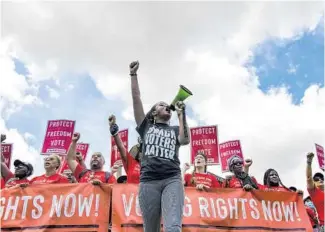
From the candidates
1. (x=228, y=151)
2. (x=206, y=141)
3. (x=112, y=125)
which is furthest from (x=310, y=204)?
(x=112, y=125)

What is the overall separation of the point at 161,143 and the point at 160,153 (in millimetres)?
100

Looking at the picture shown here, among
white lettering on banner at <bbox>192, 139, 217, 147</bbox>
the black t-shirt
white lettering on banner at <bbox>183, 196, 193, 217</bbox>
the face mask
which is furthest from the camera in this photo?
white lettering on banner at <bbox>192, 139, 217, 147</bbox>

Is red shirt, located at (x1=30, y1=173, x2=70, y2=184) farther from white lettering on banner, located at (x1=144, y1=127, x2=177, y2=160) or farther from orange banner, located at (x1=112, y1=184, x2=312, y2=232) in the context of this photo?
white lettering on banner, located at (x1=144, y1=127, x2=177, y2=160)

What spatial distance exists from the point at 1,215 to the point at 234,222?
327 centimetres

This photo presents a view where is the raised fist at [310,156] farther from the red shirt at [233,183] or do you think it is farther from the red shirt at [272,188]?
the red shirt at [233,183]

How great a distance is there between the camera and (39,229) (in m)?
5.58

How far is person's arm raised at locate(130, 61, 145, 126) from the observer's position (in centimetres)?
379

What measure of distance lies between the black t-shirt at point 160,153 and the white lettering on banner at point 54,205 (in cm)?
246

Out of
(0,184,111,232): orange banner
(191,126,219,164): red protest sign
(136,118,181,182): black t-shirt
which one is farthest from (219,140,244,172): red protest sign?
(136,118,181,182): black t-shirt

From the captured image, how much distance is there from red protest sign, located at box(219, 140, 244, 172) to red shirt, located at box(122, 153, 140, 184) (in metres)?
3.68

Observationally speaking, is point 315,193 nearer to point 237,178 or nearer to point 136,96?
point 237,178

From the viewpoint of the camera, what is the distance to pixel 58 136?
8516 mm

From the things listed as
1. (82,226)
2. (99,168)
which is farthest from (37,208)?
(99,168)

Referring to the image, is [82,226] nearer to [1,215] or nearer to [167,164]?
[1,215]
